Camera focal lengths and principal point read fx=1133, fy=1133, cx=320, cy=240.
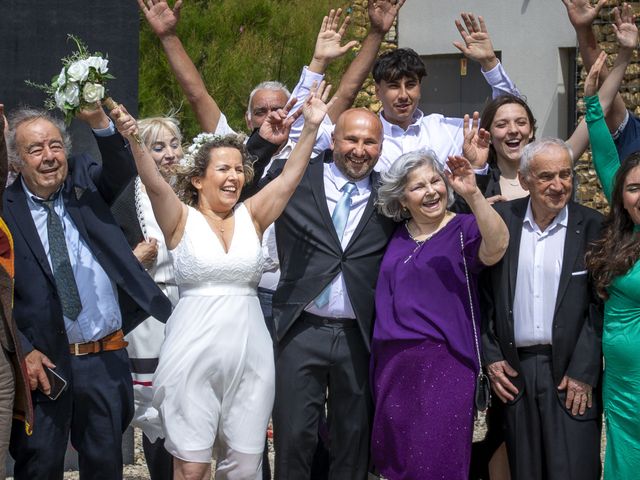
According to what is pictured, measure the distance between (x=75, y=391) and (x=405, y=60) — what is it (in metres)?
2.62

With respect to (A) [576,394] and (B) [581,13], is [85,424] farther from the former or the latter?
(B) [581,13]

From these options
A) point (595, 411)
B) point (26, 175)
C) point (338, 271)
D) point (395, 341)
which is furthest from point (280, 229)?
point (595, 411)

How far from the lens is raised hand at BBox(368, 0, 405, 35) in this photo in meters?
6.62

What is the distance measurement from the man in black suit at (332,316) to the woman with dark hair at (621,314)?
3.67ft

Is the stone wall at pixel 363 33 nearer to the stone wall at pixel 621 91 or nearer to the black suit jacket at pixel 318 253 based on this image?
the stone wall at pixel 621 91

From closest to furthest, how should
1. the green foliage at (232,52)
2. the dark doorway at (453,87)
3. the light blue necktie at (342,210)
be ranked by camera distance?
the light blue necktie at (342,210) < the green foliage at (232,52) < the dark doorway at (453,87)

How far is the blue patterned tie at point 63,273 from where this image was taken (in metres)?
5.41

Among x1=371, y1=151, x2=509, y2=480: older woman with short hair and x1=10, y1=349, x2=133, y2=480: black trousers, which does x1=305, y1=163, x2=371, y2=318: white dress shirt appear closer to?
x1=371, y1=151, x2=509, y2=480: older woman with short hair

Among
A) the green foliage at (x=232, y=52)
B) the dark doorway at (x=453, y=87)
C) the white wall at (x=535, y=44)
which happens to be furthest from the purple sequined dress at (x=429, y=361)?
the dark doorway at (x=453, y=87)

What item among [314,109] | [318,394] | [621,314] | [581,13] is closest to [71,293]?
[318,394]

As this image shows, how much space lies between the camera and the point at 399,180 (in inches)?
221

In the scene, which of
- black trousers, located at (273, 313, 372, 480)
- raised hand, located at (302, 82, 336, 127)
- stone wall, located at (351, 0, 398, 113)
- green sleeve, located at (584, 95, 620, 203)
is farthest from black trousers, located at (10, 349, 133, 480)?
stone wall, located at (351, 0, 398, 113)

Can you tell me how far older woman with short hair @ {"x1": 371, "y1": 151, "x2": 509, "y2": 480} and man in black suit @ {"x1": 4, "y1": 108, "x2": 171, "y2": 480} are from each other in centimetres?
115

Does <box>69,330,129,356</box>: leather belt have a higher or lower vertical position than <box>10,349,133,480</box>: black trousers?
higher
